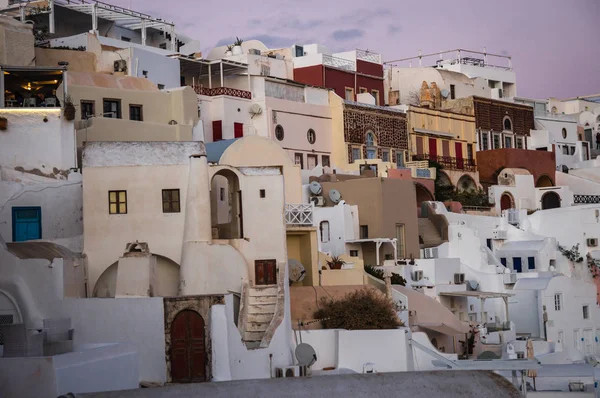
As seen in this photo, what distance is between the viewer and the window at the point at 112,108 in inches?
1406

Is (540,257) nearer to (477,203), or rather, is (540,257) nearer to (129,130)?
(477,203)

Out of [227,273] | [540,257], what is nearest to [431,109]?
[540,257]

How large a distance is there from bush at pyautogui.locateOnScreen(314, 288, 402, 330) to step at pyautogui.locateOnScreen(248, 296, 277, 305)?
2059 mm

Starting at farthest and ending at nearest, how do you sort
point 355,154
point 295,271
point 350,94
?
point 350,94 → point 355,154 → point 295,271

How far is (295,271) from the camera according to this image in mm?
31859

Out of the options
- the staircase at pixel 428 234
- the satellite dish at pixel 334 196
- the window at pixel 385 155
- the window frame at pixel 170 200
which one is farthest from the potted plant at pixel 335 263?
the window at pixel 385 155

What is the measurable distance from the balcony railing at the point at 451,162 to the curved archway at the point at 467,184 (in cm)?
44

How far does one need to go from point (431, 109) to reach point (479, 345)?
20.0 meters

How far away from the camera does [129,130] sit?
3469 cm

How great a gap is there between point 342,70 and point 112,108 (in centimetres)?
1711

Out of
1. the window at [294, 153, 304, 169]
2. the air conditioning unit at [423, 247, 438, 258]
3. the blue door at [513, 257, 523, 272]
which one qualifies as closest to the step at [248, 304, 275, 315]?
the air conditioning unit at [423, 247, 438, 258]

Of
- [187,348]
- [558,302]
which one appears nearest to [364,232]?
[558,302]

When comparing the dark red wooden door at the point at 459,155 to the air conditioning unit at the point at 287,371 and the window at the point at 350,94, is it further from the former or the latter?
the air conditioning unit at the point at 287,371

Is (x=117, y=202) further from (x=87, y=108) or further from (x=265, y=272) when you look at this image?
(x=87, y=108)
